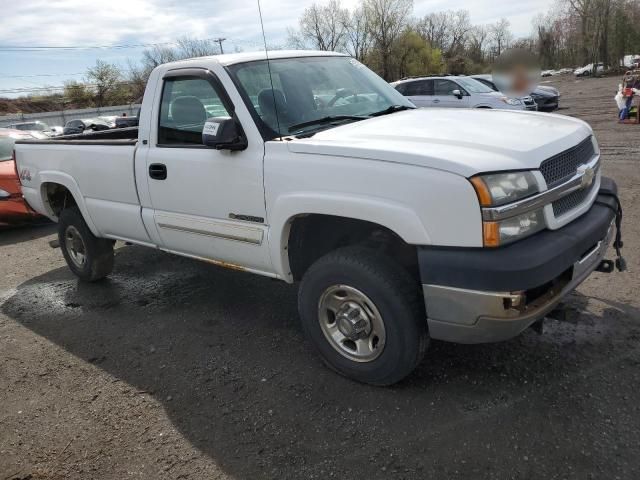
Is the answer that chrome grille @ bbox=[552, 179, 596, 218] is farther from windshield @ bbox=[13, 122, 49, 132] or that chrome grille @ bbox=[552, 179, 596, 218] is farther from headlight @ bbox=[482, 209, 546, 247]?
windshield @ bbox=[13, 122, 49, 132]

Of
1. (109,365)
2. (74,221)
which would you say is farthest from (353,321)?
(74,221)

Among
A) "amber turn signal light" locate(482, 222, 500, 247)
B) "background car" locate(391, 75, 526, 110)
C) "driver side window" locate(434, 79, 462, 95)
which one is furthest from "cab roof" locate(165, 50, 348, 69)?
"driver side window" locate(434, 79, 462, 95)

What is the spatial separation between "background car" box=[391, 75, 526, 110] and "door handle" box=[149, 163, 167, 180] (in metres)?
12.0

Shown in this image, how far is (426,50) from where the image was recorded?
3722 cm

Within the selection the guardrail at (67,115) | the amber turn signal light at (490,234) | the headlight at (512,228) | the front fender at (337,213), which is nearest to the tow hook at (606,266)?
the headlight at (512,228)

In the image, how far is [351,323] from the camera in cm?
307

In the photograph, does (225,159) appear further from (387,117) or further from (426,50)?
(426,50)

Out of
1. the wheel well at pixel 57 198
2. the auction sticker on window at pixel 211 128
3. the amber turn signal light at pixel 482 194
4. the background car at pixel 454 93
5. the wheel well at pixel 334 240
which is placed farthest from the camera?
the background car at pixel 454 93

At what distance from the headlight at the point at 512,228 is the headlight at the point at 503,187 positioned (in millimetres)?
94

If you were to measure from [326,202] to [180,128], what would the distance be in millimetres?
1606

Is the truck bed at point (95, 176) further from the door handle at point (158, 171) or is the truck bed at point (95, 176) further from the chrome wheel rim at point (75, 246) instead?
the chrome wheel rim at point (75, 246)

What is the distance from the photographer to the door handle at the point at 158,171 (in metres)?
3.91

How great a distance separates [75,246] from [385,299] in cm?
401

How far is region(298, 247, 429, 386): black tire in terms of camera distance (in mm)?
2830
